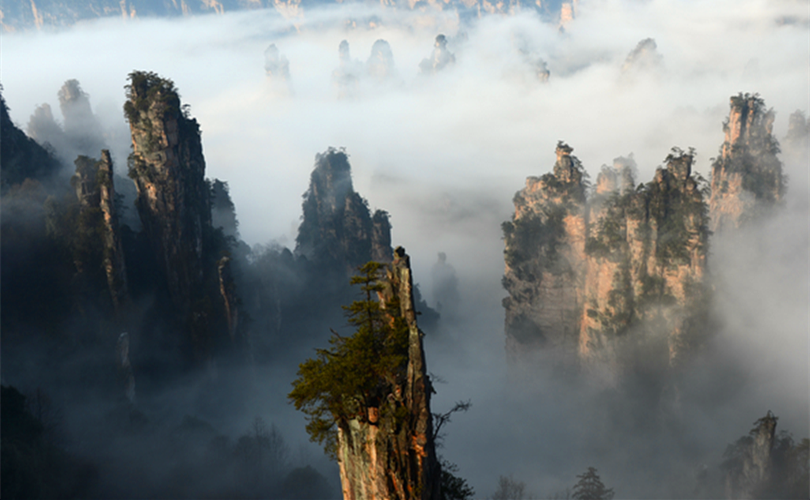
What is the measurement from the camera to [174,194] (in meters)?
69.2

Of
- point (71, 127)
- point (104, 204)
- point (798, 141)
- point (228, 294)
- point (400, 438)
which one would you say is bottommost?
point (400, 438)

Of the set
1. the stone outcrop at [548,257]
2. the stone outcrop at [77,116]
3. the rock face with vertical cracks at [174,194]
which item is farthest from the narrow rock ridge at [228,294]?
the stone outcrop at [77,116]

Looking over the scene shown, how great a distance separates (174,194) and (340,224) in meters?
42.6

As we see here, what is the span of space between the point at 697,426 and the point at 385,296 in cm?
6171

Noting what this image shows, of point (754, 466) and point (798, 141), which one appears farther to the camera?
point (798, 141)

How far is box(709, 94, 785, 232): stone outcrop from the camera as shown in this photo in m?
97.4

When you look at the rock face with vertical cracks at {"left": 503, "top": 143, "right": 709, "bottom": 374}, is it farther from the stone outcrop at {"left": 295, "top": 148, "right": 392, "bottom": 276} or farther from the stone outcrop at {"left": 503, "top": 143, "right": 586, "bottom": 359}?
the stone outcrop at {"left": 295, "top": 148, "right": 392, "bottom": 276}

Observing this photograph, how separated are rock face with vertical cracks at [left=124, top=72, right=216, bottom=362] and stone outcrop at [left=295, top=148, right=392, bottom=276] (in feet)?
Result: 112

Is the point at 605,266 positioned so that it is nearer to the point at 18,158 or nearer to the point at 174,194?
the point at 174,194

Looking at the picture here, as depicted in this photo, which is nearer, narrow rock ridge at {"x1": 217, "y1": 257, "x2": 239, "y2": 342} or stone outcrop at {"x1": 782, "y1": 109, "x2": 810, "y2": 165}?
narrow rock ridge at {"x1": 217, "y1": 257, "x2": 239, "y2": 342}

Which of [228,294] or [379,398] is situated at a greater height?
[228,294]

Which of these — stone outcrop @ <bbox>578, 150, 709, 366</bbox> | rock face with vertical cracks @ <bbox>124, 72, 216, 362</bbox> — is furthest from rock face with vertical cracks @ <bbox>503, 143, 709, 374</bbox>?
rock face with vertical cracks @ <bbox>124, 72, 216, 362</bbox>

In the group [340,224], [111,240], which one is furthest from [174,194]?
[340,224]

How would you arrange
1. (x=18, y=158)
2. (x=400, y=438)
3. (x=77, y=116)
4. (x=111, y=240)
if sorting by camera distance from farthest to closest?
1. (x=77, y=116)
2. (x=18, y=158)
3. (x=111, y=240)
4. (x=400, y=438)
